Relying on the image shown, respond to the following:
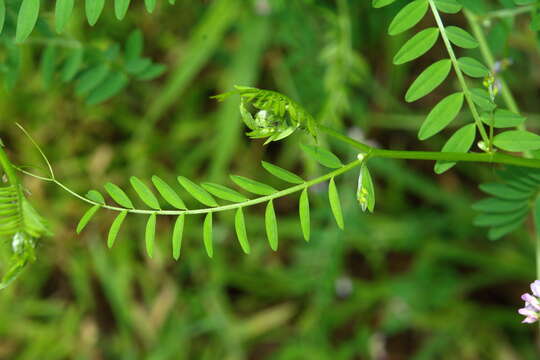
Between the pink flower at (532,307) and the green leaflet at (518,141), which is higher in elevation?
the green leaflet at (518,141)

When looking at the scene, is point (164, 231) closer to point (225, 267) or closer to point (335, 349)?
point (225, 267)

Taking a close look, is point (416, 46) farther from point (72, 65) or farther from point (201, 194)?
point (72, 65)

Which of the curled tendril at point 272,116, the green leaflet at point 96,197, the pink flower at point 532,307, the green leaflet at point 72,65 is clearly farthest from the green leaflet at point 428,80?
the green leaflet at point 72,65

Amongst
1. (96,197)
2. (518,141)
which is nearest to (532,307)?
(518,141)

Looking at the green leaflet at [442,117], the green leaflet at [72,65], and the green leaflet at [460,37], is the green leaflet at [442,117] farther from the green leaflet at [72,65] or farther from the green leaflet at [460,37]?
the green leaflet at [72,65]

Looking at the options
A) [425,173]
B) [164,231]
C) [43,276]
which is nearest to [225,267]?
[164,231]
